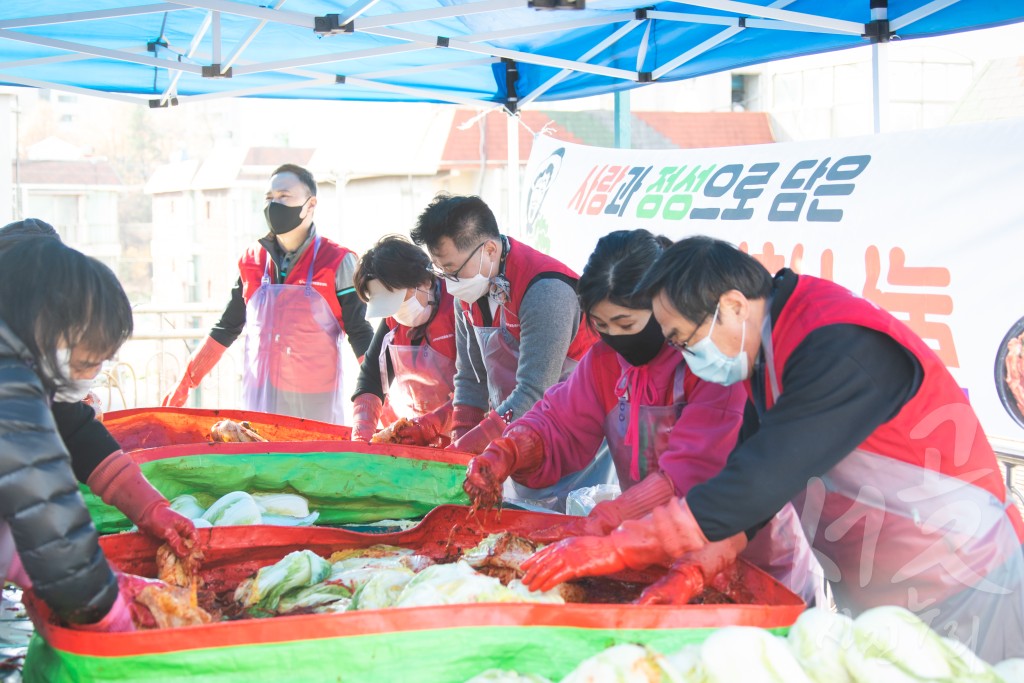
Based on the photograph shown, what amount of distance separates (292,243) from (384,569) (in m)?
2.44

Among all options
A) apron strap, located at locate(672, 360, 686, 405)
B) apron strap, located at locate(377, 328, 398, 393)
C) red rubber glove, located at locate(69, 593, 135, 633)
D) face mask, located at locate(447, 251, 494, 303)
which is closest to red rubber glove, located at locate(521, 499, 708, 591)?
apron strap, located at locate(672, 360, 686, 405)

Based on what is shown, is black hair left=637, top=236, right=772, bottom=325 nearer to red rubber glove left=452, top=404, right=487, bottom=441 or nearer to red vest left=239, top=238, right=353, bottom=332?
red rubber glove left=452, top=404, right=487, bottom=441

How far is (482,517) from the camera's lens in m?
2.28

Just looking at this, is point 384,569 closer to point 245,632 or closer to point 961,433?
point 245,632

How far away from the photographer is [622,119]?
5.91 meters

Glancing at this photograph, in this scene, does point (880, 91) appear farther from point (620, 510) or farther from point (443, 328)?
point (620, 510)

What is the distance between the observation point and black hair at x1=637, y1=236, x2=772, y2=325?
1811 mm

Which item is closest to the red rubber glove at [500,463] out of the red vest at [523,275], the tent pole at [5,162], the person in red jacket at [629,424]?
the person in red jacket at [629,424]

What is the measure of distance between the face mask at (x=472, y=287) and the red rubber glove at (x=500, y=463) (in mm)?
635

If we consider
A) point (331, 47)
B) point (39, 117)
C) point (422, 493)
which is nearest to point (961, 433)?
point (422, 493)

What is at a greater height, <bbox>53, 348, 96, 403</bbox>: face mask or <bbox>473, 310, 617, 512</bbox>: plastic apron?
<bbox>53, 348, 96, 403</bbox>: face mask

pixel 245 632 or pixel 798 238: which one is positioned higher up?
pixel 798 238

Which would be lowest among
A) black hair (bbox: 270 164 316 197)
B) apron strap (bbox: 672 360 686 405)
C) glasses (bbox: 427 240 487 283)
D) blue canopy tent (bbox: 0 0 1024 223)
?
apron strap (bbox: 672 360 686 405)

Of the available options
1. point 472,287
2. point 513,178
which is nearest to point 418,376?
point 472,287
